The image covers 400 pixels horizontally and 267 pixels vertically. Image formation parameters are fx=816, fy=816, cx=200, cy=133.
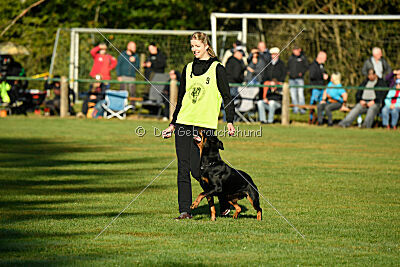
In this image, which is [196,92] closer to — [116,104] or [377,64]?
[377,64]

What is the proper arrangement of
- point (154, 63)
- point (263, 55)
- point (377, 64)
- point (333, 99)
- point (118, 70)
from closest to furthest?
point (333, 99) < point (377, 64) < point (263, 55) < point (154, 63) < point (118, 70)

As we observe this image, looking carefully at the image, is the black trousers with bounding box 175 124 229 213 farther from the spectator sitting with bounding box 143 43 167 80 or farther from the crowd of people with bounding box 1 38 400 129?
the spectator sitting with bounding box 143 43 167 80

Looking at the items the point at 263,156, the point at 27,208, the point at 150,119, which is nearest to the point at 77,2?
the point at 150,119

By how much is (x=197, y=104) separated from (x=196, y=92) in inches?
5.2

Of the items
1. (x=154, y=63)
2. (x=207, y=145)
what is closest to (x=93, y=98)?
(x=154, y=63)

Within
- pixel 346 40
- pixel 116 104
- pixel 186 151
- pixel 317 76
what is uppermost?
pixel 346 40

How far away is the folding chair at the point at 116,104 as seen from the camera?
2581 cm

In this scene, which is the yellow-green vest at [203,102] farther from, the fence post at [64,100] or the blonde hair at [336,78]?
the fence post at [64,100]

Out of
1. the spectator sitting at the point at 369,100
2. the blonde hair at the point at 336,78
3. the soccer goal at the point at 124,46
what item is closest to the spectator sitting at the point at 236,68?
the blonde hair at the point at 336,78

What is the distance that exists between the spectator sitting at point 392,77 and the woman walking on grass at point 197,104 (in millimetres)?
15689

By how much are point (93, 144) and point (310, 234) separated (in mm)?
11253

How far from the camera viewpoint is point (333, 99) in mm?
24344

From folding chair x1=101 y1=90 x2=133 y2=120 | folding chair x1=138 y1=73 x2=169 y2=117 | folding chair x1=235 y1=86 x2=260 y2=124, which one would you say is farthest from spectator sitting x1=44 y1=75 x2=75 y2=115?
folding chair x1=235 y1=86 x2=260 y2=124

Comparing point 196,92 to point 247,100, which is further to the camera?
point 247,100
